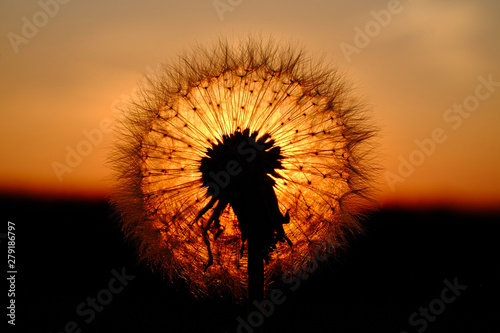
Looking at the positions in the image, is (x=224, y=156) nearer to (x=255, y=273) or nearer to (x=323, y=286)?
(x=255, y=273)

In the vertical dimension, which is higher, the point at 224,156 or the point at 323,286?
the point at 224,156

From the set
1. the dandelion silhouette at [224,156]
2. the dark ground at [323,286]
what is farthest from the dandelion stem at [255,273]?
the dark ground at [323,286]

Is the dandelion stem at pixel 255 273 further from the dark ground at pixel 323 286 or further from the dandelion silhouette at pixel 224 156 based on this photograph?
the dark ground at pixel 323 286

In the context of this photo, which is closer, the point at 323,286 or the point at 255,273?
the point at 255,273

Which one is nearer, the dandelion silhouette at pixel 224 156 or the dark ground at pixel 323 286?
the dandelion silhouette at pixel 224 156

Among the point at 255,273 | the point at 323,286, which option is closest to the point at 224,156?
the point at 255,273

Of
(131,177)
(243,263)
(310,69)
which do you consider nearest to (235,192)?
(243,263)

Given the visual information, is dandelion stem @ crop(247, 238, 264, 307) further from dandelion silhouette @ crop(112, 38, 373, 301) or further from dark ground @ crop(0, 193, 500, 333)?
dark ground @ crop(0, 193, 500, 333)
